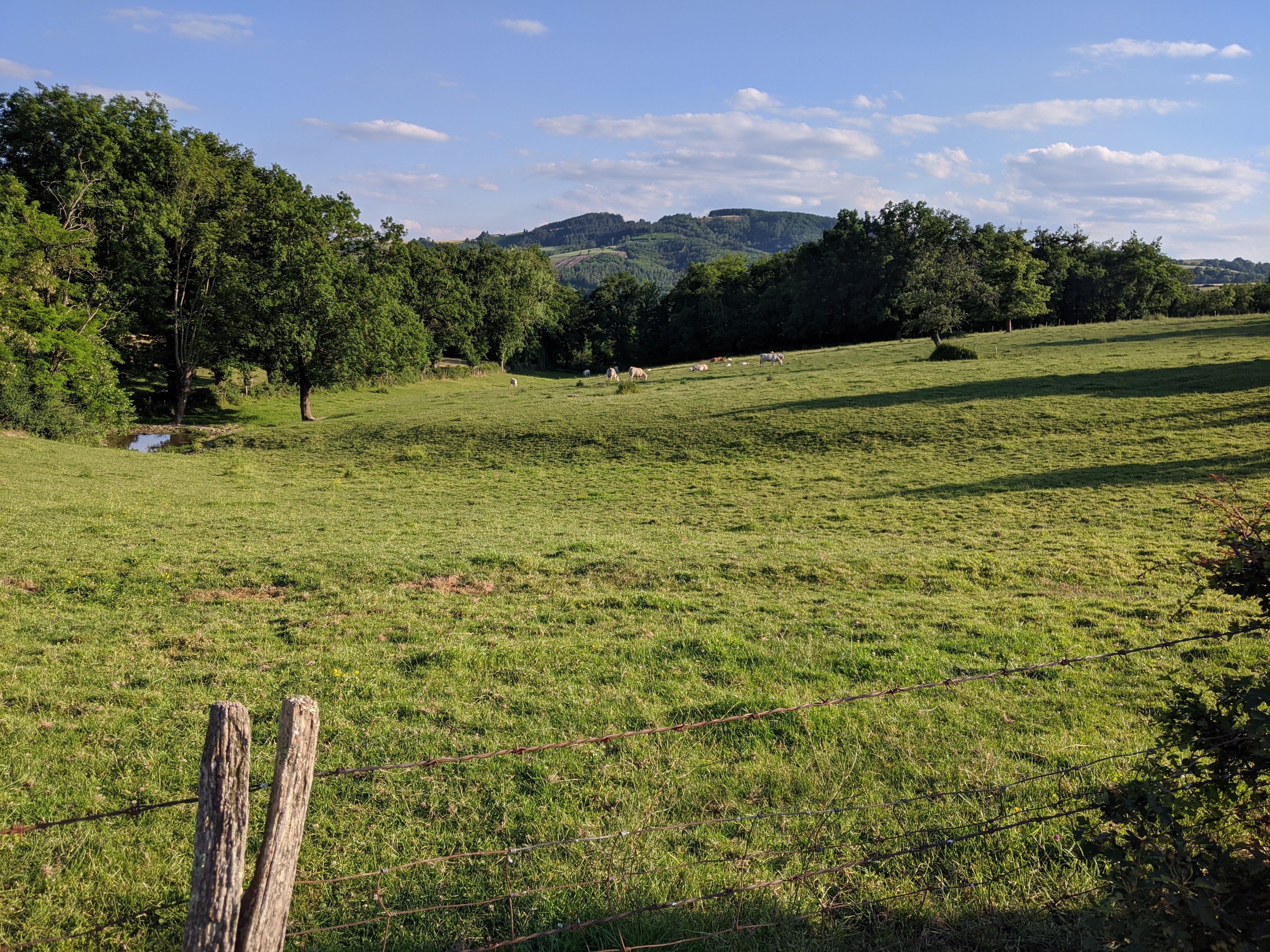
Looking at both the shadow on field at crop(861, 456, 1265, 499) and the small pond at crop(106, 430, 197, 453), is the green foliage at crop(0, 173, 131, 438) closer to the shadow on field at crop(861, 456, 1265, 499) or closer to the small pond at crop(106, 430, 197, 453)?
the small pond at crop(106, 430, 197, 453)

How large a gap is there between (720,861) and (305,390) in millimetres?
45562

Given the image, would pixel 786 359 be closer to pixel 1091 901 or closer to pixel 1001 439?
pixel 1001 439

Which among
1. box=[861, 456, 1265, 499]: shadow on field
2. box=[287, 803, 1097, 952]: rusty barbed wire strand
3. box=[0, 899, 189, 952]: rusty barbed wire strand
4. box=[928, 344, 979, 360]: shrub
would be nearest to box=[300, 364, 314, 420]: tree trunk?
box=[861, 456, 1265, 499]: shadow on field

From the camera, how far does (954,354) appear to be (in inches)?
1800

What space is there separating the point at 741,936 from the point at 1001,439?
2594cm

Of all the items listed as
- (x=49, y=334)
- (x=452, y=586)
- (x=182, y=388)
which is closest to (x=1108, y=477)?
(x=452, y=586)

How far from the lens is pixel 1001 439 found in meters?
26.1

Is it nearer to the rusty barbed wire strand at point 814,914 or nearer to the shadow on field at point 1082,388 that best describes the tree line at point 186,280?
the shadow on field at point 1082,388

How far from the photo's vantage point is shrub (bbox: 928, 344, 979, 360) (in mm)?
45250

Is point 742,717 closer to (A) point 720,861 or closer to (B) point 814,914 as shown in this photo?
(A) point 720,861

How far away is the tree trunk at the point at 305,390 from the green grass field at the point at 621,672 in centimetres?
1928

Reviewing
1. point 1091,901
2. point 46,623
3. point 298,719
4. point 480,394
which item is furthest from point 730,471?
point 480,394

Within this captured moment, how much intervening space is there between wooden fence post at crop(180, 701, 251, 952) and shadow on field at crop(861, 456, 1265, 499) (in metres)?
19.5

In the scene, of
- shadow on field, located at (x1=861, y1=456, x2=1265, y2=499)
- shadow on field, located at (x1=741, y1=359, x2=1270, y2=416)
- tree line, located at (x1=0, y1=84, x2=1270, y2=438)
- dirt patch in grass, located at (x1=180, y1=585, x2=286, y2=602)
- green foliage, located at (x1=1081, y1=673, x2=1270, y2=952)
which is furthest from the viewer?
tree line, located at (x1=0, y1=84, x2=1270, y2=438)
